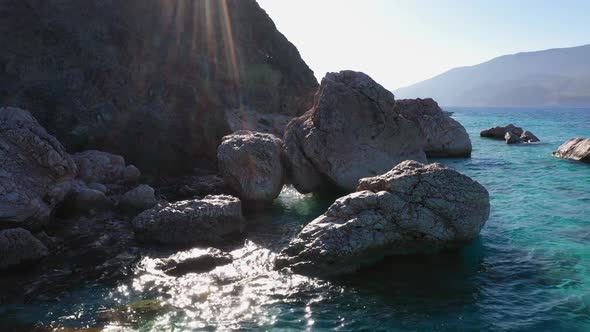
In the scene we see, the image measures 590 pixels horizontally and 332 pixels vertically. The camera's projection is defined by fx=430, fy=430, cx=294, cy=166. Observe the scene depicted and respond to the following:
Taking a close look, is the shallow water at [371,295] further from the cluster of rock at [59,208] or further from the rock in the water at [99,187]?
the rock in the water at [99,187]

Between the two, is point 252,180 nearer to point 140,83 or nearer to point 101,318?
point 101,318

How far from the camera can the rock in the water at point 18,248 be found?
14352mm

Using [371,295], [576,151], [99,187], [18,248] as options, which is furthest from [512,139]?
[18,248]

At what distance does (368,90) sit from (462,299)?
15099 millimetres

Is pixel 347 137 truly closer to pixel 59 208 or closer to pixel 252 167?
pixel 252 167

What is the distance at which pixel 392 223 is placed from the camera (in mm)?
14992

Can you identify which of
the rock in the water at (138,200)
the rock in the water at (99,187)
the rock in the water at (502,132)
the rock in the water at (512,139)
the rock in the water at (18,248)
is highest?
the rock in the water at (502,132)

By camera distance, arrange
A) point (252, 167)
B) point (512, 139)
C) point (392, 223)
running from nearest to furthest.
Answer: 1. point (392, 223)
2. point (252, 167)
3. point (512, 139)

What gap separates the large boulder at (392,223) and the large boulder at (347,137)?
21.8ft

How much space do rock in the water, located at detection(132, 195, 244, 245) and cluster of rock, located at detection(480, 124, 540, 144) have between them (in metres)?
40.8

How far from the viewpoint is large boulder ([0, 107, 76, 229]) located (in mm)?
16562

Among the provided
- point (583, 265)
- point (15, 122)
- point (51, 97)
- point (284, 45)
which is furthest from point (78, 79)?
point (583, 265)

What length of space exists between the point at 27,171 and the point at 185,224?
7.47 metres

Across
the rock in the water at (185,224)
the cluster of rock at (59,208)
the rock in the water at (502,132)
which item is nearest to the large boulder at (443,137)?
the rock in the water at (502,132)
